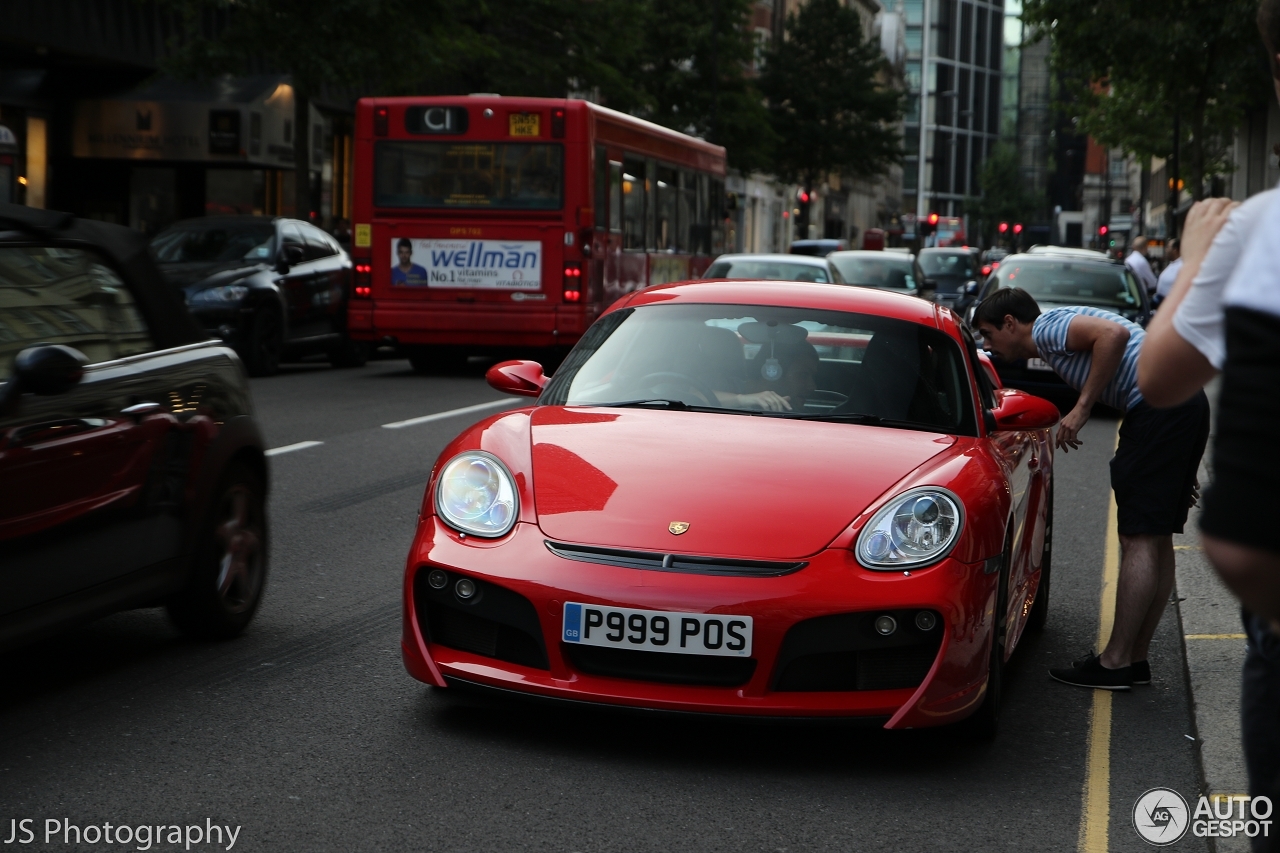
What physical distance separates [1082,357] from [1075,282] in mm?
12653

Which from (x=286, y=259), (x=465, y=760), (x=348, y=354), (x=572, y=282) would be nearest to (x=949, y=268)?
(x=348, y=354)

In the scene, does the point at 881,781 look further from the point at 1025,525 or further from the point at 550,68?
the point at 550,68

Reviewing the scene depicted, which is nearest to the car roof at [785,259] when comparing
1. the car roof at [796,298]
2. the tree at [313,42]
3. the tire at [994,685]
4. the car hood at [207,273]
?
the car hood at [207,273]

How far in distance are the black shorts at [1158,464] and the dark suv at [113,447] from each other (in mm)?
3011

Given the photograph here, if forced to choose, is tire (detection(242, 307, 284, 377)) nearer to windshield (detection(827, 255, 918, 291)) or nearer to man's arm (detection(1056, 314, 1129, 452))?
windshield (detection(827, 255, 918, 291))

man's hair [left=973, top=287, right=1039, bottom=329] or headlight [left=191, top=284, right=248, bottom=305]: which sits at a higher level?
man's hair [left=973, top=287, right=1039, bottom=329]

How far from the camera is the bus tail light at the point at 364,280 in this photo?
18719 millimetres

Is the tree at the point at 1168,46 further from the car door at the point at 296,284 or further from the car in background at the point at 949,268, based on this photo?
the car door at the point at 296,284

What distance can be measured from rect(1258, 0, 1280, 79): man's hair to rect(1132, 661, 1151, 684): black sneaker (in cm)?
331

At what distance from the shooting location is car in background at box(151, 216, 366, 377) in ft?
57.0

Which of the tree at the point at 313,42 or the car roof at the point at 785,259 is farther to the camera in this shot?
the tree at the point at 313,42

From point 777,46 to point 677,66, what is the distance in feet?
64.6

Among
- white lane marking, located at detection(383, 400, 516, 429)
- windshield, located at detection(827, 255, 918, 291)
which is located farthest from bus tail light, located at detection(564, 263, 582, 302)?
→ windshield, located at detection(827, 255, 918, 291)

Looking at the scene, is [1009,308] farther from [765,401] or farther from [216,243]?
[216,243]
